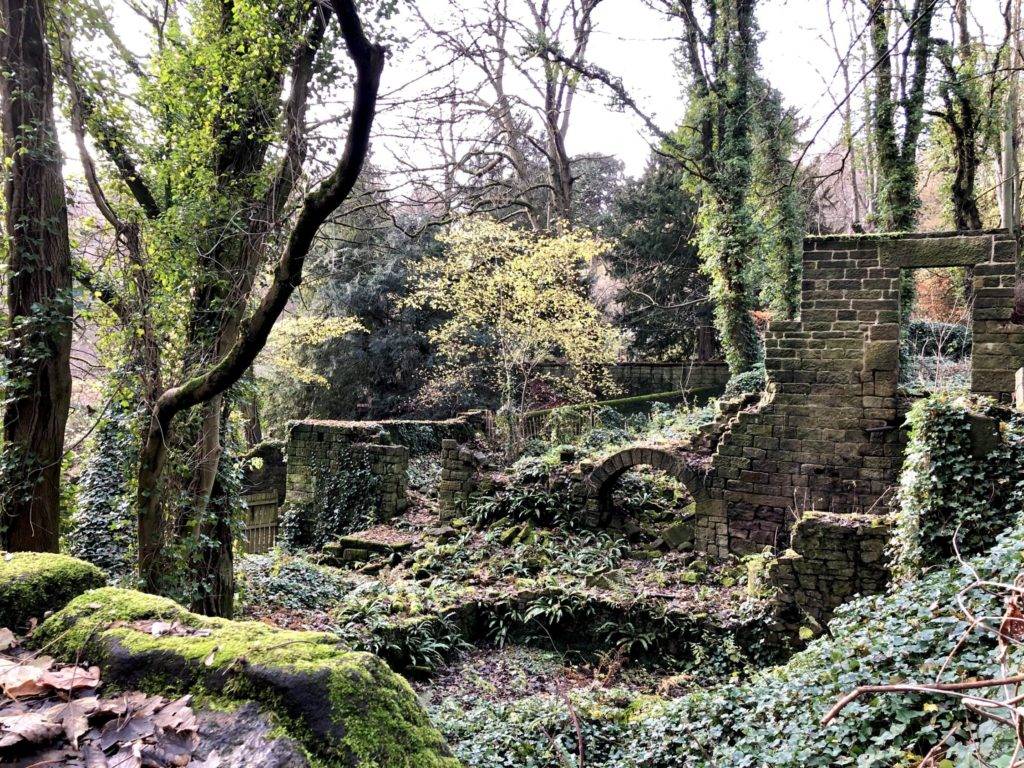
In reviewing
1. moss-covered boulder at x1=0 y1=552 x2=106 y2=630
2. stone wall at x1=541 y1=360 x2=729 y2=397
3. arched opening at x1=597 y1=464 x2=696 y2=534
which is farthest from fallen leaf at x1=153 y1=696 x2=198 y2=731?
stone wall at x1=541 y1=360 x2=729 y2=397

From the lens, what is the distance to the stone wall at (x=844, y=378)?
851cm

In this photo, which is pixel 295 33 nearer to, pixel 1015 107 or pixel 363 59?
pixel 363 59

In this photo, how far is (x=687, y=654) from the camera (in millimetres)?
7699

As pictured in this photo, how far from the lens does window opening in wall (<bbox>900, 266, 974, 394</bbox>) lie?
1078 centimetres

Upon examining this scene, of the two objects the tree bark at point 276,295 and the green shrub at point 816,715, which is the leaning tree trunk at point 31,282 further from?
the green shrub at point 816,715

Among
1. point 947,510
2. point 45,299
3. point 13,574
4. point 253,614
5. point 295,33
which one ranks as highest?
point 295,33

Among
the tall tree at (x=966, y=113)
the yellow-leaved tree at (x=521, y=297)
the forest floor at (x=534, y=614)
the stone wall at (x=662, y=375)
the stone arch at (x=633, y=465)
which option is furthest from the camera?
the stone wall at (x=662, y=375)

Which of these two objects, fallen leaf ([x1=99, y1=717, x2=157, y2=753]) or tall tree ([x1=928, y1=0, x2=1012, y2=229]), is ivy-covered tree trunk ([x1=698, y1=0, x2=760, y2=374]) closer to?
tall tree ([x1=928, y1=0, x2=1012, y2=229])

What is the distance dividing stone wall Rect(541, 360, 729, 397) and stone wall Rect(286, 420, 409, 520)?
21.4 feet

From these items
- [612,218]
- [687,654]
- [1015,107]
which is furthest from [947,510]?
[612,218]

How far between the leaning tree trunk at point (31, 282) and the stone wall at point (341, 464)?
7.83m

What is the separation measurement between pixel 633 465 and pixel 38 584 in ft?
30.3

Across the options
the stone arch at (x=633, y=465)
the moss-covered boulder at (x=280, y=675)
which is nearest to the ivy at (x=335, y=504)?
the stone arch at (x=633, y=465)

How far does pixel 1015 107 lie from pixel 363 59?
48.6 feet
